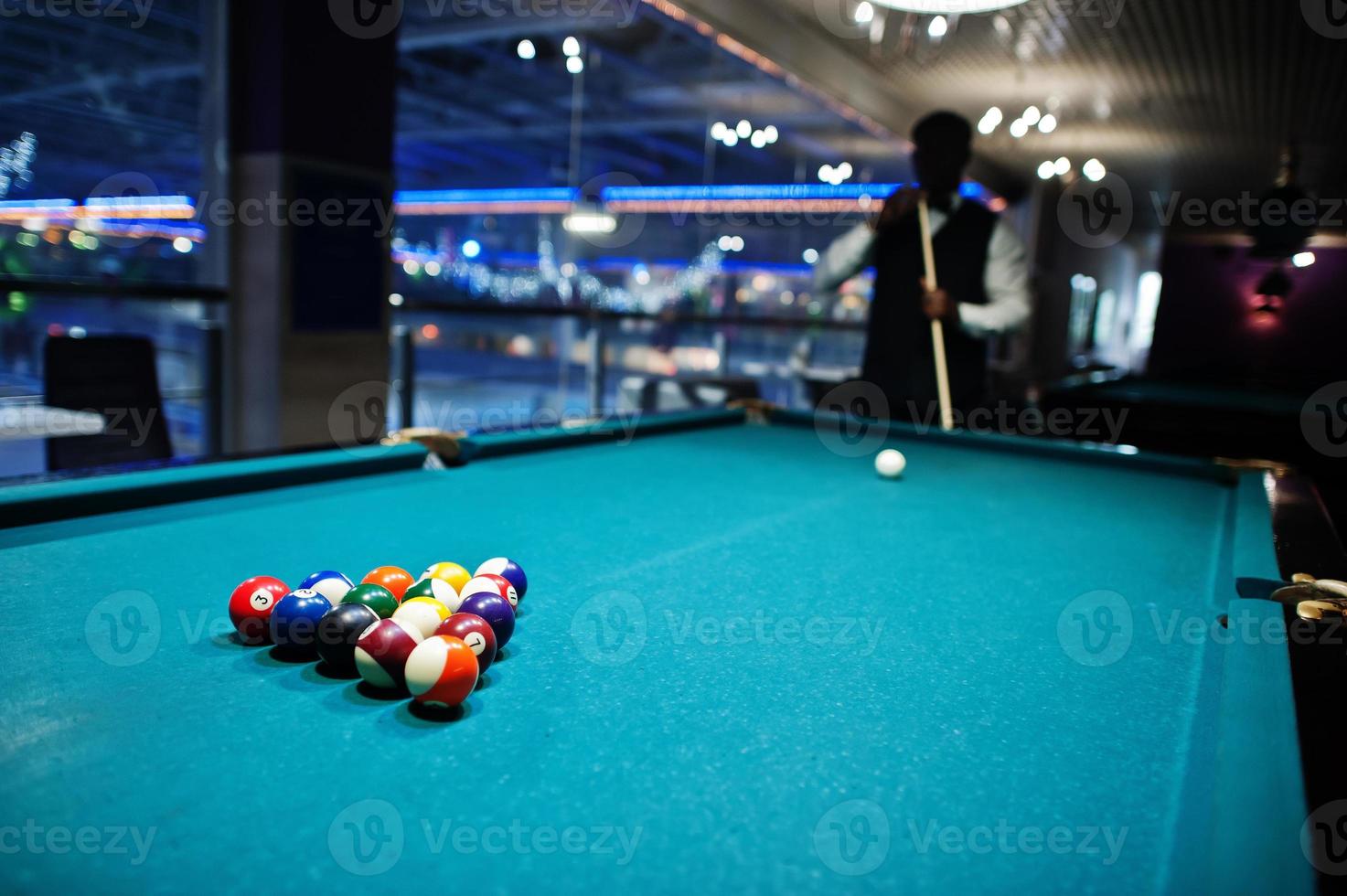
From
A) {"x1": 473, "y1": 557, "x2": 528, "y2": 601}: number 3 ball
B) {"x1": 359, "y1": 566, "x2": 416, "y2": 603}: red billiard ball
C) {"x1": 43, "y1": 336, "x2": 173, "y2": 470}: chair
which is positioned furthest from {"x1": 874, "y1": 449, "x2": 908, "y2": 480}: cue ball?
{"x1": 43, "y1": 336, "x2": 173, "y2": 470}: chair

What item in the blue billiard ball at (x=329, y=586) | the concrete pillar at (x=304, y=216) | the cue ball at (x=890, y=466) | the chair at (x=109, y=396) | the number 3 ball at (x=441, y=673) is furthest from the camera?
the concrete pillar at (x=304, y=216)

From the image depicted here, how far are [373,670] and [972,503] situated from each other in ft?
4.93

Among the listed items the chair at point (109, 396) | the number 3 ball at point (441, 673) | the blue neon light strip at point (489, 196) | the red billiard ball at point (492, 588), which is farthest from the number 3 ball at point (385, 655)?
the blue neon light strip at point (489, 196)

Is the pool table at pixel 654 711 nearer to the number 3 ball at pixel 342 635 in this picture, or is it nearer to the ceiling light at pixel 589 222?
the number 3 ball at pixel 342 635

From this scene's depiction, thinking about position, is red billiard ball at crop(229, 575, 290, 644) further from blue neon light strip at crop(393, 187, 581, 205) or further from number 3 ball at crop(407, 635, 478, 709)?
blue neon light strip at crop(393, 187, 581, 205)

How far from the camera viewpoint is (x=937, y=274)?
3.46 m

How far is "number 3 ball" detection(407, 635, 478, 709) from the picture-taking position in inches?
A: 33.4

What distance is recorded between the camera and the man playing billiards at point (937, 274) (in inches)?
133

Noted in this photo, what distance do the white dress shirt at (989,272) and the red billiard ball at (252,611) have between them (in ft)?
9.03

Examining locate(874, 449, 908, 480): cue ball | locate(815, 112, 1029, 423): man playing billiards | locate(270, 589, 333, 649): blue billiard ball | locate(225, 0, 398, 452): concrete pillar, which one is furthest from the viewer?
locate(225, 0, 398, 452): concrete pillar

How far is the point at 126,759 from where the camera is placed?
741 mm

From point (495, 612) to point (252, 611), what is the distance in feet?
0.91

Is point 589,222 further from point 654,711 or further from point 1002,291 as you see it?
point 654,711

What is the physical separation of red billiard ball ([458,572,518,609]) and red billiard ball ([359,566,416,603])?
77 mm
